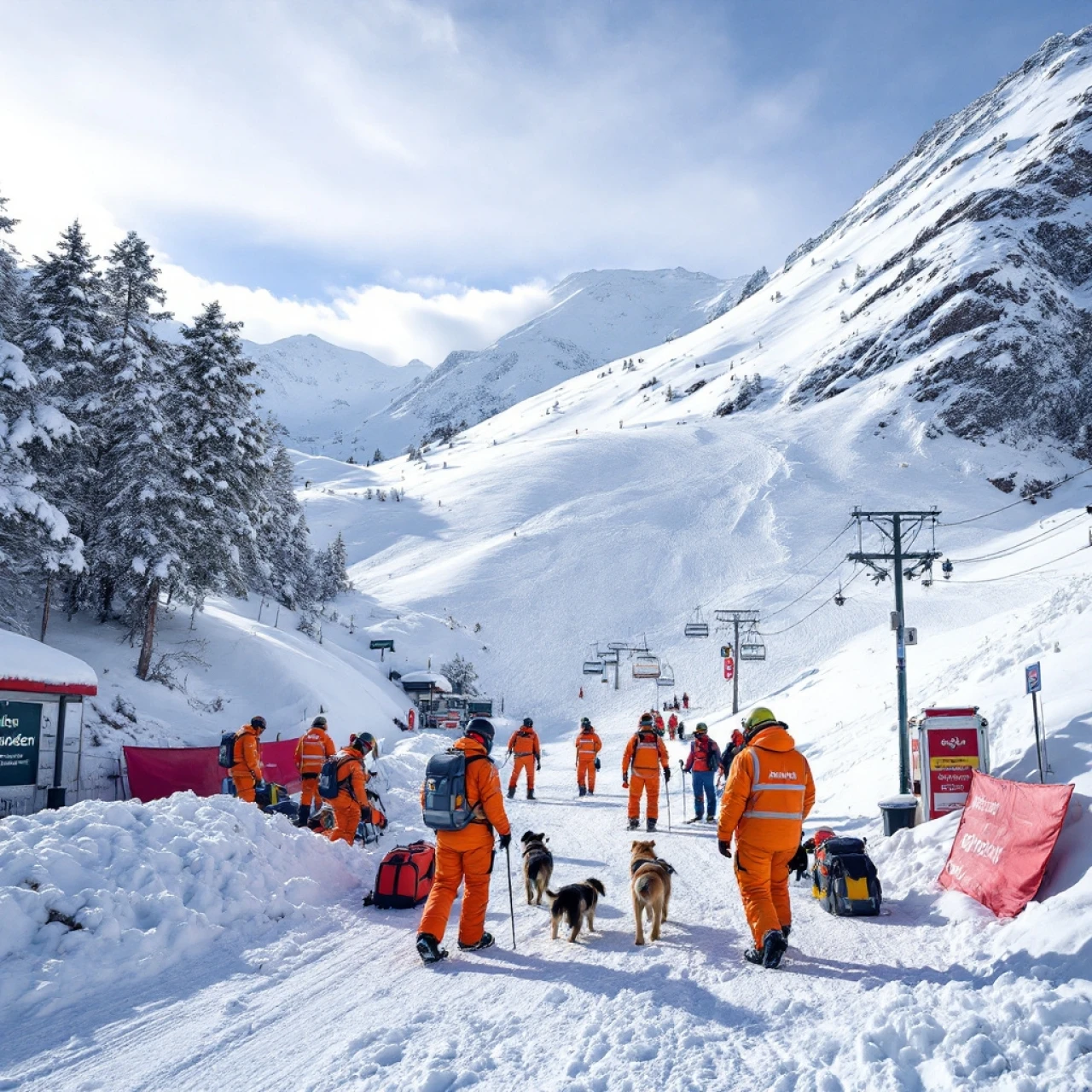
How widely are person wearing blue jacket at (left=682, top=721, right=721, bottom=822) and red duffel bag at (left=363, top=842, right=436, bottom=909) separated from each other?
7.31m

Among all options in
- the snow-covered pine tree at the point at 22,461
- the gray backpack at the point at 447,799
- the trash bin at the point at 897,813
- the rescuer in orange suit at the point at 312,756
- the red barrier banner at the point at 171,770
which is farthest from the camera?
the snow-covered pine tree at the point at 22,461

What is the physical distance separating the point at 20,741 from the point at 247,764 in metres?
3.49

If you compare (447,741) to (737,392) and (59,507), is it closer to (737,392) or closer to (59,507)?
(59,507)

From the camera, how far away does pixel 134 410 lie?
21109mm

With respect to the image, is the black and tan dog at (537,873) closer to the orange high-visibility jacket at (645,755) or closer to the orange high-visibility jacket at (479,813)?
the orange high-visibility jacket at (479,813)

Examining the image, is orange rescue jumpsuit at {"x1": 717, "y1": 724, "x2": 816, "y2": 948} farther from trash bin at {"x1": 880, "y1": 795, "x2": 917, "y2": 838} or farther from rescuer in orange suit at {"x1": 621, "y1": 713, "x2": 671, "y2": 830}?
rescuer in orange suit at {"x1": 621, "y1": 713, "x2": 671, "y2": 830}

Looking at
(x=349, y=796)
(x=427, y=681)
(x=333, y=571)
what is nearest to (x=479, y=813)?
(x=349, y=796)

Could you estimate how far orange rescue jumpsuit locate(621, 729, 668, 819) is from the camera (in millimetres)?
13102

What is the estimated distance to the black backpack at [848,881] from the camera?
740 centimetres

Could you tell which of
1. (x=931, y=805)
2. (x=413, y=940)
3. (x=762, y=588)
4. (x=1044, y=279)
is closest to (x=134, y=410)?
(x=413, y=940)

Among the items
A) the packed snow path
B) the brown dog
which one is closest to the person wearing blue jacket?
the packed snow path

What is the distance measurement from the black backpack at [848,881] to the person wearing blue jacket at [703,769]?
6441 millimetres

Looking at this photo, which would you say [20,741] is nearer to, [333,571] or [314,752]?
[314,752]

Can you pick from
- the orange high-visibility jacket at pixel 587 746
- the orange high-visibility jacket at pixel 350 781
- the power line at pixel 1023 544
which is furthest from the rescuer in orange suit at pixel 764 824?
the power line at pixel 1023 544
